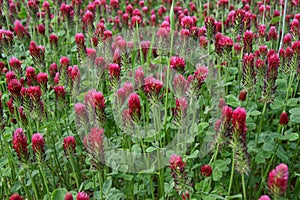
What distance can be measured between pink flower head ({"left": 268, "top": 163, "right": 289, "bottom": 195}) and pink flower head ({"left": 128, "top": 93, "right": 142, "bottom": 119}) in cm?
70

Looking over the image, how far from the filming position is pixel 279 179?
56.1 inches

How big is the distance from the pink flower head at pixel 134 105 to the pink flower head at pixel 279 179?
70 centimetres

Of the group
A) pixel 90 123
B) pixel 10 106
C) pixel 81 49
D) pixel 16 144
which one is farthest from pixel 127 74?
pixel 16 144

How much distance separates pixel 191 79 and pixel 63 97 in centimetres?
73

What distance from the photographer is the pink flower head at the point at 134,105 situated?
1.89 metres

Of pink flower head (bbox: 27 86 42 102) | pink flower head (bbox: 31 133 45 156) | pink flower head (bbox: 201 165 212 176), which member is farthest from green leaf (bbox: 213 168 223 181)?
pink flower head (bbox: 27 86 42 102)

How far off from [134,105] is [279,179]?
0.74 m

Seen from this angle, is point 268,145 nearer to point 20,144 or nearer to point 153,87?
point 153,87

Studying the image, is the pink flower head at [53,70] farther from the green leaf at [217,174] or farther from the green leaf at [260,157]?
the green leaf at [260,157]

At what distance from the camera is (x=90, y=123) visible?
7.09 ft

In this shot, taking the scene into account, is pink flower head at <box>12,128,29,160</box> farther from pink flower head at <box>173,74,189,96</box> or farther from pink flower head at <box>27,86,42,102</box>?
pink flower head at <box>173,74,189,96</box>

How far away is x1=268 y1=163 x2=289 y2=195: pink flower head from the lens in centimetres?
142

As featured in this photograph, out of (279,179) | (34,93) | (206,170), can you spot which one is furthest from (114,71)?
(279,179)

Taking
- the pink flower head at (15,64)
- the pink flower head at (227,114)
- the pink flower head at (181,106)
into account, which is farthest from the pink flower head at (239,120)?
the pink flower head at (15,64)
